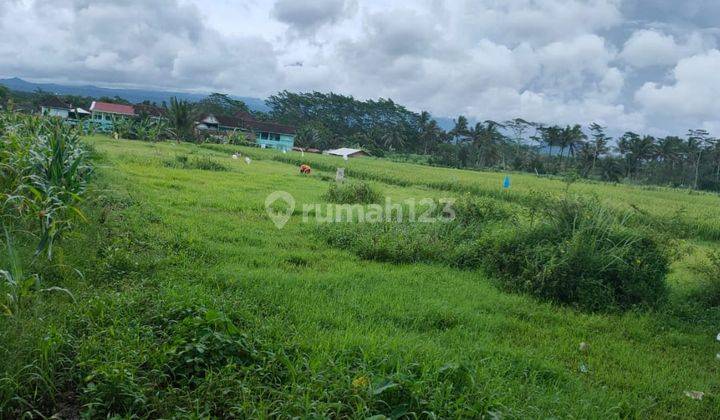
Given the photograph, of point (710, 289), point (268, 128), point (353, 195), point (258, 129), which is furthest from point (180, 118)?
point (710, 289)

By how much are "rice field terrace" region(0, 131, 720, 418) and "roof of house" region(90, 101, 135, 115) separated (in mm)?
49785

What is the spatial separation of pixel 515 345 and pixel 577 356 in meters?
0.56

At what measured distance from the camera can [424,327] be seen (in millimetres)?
4688

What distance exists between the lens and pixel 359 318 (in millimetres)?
4691

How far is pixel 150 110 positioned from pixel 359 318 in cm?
5957

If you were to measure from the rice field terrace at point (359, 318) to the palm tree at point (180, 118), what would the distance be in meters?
36.7

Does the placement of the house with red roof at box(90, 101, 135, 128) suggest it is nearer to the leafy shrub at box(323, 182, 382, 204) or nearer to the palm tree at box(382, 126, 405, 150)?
the palm tree at box(382, 126, 405, 150)

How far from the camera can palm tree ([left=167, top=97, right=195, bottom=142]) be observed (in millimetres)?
42875

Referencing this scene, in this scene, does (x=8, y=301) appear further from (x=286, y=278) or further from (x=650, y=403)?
(x=650, y=403)

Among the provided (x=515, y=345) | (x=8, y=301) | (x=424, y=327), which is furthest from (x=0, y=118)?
(x=515, y=345)
